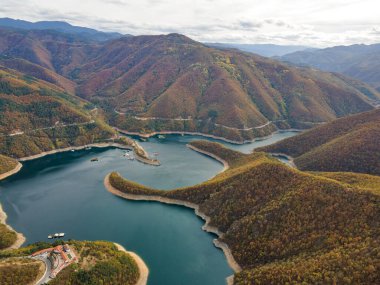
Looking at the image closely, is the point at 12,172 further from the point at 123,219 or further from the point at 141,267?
the point at 141,267

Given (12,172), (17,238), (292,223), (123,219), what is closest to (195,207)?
(123,219)

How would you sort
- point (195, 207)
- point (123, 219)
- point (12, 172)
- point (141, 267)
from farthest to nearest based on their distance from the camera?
1. point (12, 172)
2. point (195, 207)
3. point (123, 219)
4. point (141, 267)

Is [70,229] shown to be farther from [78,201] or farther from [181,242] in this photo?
[181,242]

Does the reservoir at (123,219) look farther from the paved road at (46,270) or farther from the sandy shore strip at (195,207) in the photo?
the paved road at (46,270)

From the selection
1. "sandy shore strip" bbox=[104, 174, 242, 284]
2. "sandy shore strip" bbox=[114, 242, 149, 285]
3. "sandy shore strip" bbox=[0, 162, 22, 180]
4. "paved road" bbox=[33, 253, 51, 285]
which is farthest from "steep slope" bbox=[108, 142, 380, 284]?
"sandy shore strip" bbox=[0, 162, 22, 180]

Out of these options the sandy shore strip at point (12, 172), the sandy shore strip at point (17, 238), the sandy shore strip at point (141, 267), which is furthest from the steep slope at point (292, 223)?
the sandy shore strip at point (12, 172)

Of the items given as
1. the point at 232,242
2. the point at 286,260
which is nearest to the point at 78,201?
the point at 232,242
